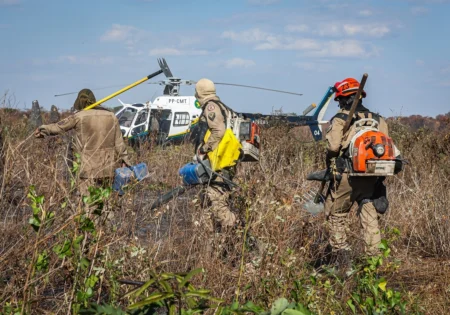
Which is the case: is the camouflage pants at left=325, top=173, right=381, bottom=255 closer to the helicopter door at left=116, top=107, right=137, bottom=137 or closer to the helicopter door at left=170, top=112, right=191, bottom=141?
the helicopter door at left=116, top=107, right=137, bottom=137

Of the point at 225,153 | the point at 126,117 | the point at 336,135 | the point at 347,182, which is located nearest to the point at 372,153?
the point at 336,135

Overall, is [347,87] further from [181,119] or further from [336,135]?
[181,119]

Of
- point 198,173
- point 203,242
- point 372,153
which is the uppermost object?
point 372,153

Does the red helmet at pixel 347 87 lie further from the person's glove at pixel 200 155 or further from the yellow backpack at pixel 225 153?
the person's glove at pixel 200 155

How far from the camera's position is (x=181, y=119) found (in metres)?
26.2

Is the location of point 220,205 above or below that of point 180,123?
below

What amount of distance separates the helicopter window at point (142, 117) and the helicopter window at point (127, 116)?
22 centimetres

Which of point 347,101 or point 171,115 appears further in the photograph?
point 171,115

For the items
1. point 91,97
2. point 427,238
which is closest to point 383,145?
point 427,238

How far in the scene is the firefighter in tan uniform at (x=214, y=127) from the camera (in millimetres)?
7344

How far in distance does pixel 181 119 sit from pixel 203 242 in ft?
67.5

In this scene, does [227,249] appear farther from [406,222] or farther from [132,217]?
[406,222]

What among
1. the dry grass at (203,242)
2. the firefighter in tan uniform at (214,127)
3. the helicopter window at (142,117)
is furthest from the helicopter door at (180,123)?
the firefighter in tan uniform at (214,127)

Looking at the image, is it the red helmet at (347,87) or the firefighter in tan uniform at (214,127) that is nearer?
the red helmet at (347,87)
